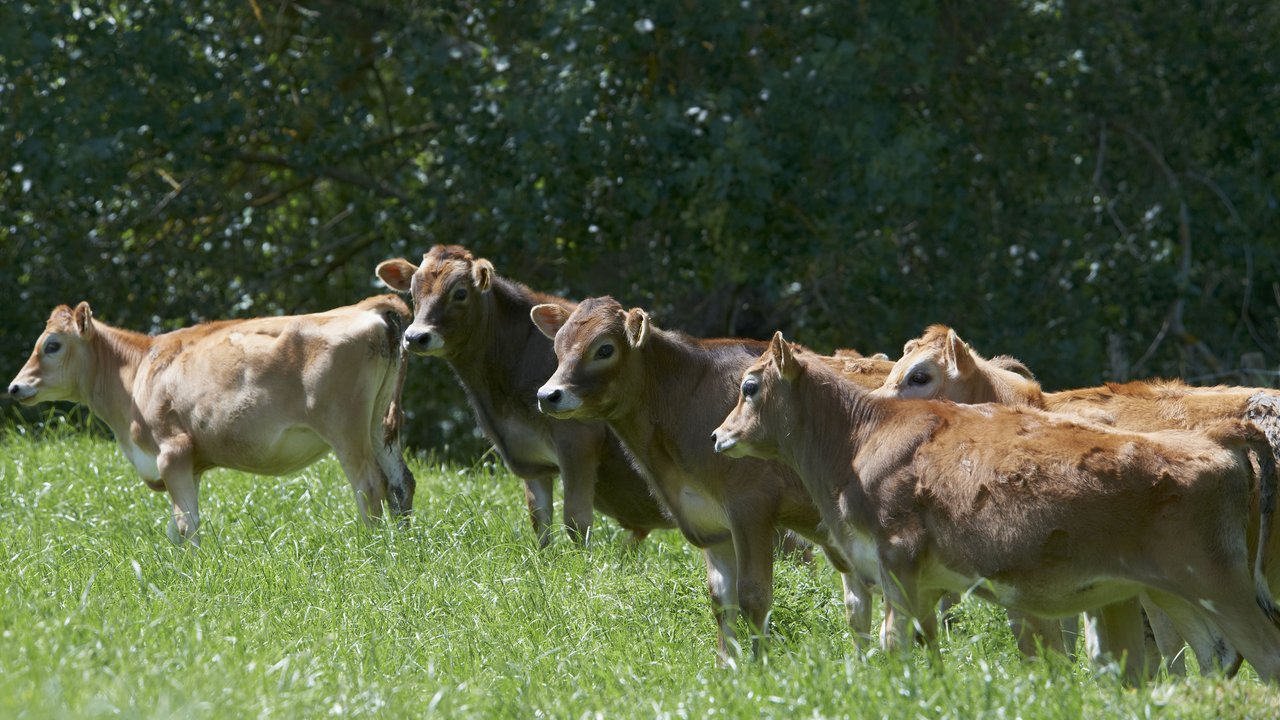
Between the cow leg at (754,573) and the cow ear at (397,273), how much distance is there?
13.9 feet

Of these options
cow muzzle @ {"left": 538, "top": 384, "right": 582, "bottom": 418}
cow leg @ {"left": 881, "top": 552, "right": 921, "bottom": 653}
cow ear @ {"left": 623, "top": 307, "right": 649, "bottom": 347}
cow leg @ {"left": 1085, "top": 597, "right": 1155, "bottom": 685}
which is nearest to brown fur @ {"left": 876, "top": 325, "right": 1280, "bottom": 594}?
cow leg @ {"left": 1085, "top": 597, "right": 1155, "bottom": 685}

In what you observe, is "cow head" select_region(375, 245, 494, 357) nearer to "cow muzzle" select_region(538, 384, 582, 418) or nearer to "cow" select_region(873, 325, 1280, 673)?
"cow muzzle" select_region(538, 384, 582, 418)

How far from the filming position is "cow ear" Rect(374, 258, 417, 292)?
11.6 m

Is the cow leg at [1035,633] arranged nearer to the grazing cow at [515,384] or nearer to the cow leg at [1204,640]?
the cow leg at [1204,640]

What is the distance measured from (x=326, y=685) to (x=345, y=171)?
11541 millimetres

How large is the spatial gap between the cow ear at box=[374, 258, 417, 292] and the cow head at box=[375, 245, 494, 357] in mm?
811

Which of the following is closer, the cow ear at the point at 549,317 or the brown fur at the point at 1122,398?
the brown fur at the point at 1122,398

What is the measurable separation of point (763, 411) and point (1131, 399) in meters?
2.03

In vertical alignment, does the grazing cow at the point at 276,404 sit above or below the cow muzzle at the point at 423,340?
below

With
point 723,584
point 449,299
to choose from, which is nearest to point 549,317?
point 449,299

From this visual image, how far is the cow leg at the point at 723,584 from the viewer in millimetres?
8078

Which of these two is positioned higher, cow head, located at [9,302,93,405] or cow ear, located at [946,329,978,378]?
cow ear, located at [946,329,978,378]

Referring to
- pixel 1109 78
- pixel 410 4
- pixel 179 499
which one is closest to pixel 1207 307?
pixel 1109 78

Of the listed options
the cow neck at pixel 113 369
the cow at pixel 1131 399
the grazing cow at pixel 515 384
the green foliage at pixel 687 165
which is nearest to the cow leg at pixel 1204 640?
the cow at pixel 1131 399
